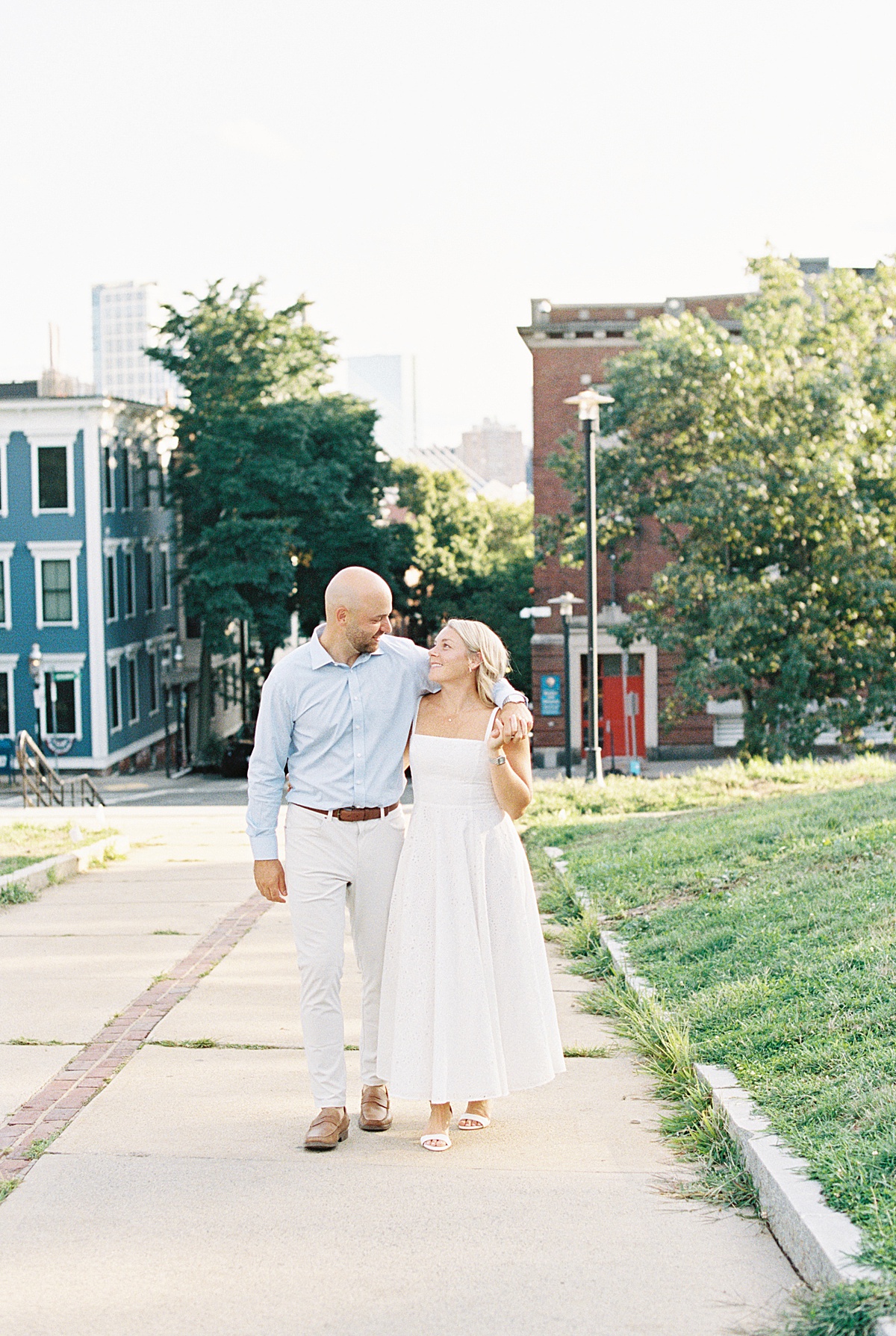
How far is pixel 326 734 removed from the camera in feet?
16.7

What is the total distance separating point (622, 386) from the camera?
27062 millimetres

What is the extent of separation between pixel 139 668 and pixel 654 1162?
40.8 metres

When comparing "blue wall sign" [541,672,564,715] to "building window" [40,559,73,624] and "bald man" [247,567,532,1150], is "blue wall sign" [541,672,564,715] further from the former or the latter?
"bald man" [247,567,532,1150]

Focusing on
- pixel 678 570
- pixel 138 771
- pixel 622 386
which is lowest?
pixel 138 771

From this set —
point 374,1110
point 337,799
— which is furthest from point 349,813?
point 374,1110

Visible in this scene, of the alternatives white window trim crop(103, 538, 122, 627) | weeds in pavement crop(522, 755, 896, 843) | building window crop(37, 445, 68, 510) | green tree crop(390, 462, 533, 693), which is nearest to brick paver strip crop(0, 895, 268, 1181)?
weeds in pavement crop(522, 755, 896, 843)

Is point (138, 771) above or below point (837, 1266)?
below

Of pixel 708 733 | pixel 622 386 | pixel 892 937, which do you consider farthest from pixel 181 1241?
pixel 708 733

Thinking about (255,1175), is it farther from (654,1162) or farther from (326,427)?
(326,427)

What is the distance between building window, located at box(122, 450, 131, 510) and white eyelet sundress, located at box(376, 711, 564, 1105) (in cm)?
3874

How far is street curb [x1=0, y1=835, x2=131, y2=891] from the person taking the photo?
34.1ft

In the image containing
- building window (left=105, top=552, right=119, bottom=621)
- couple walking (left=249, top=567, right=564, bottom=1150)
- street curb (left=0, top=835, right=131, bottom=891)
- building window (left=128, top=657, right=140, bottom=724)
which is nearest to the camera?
couple walking (left=249, top=567, right=564, bottom=1150)

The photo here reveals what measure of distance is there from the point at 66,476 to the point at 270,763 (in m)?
36.9

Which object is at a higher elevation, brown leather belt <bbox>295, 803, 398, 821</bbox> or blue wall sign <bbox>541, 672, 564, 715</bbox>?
brown leather belt <bbox>295, 803, 398, 821</bbox>
